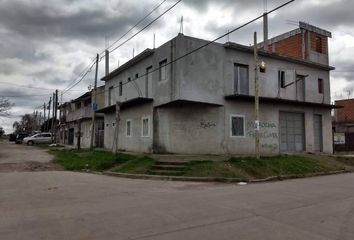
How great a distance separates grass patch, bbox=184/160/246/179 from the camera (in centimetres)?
1576

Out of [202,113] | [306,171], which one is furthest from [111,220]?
[202,113]

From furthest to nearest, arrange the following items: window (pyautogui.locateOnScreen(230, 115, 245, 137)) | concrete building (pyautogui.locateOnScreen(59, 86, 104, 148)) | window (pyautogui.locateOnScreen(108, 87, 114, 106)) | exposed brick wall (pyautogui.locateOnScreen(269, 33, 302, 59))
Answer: concrete building (pyautogui.locateOnScreen(59, 86, 104, 148)) < window (pyautogui.locateOnScreen(108, 87, 114, 106)) < exposed brick wall (pyautogui.locateOnScreen(269, 33, 302, 59)) < window (pyautogui.locateOnScreen(230, 115, 245, 137))

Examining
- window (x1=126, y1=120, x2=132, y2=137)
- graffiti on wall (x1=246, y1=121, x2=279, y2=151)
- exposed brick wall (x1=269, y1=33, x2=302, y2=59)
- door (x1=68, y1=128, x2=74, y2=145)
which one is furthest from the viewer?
door (x1=68, y1=128, x2=74, y2=145)

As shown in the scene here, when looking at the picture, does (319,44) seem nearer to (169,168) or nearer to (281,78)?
(281,78)

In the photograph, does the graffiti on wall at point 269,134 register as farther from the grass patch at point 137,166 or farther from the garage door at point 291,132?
the grass patch at point 137,166

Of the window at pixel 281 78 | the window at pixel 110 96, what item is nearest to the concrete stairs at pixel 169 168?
the window at pixel 281 78

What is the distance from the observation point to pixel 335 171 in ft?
64.2

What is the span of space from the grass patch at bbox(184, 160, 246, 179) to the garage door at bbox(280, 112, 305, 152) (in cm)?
992

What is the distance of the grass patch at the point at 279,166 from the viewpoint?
16.8 m

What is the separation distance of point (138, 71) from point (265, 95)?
899 centimetres

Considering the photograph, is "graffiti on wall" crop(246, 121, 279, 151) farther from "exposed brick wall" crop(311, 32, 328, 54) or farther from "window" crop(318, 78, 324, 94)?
"exposed brick wall" crop(311, 32, 328, 54)

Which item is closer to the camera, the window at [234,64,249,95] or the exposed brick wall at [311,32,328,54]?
the window at [234,64,249,95]

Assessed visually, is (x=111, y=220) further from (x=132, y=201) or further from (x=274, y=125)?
(x=274, y=125)

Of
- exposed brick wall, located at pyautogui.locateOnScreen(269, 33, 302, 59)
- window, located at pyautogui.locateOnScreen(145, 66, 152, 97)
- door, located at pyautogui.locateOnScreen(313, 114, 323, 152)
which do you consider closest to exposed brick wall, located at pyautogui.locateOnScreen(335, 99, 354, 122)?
exposed brick wall, located at pyautogui.locateOnScreen(269, 33, 302, 59)
